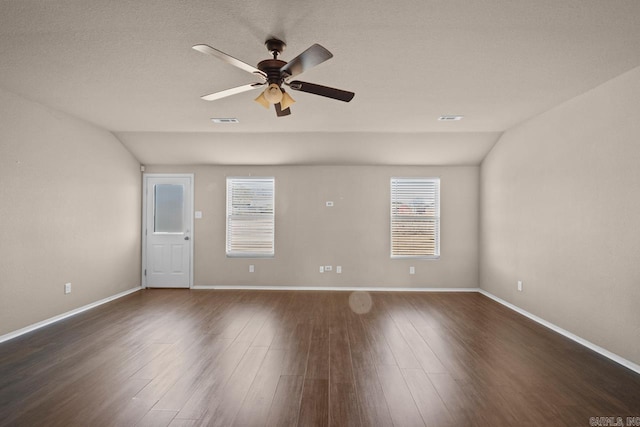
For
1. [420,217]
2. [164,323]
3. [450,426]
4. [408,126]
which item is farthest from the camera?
[420,217]

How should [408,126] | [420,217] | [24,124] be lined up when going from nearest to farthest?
[24,124]
[408,126]
[420,217]

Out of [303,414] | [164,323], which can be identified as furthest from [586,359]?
[164,323]

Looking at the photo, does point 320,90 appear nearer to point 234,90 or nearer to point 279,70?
point 279,70

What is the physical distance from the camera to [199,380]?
2600mm

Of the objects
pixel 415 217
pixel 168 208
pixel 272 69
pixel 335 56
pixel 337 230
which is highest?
pixel 335 56

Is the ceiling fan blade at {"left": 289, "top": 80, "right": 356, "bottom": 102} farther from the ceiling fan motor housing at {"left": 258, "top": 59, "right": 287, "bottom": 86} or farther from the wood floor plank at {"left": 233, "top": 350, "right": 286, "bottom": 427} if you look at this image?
the wood floor plank at {"left": 233, "top": 350, "right": 286, "bottom": 427}

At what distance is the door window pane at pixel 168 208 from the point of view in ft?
19.7

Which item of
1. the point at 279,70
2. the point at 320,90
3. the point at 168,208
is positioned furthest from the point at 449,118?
the point at 168,208

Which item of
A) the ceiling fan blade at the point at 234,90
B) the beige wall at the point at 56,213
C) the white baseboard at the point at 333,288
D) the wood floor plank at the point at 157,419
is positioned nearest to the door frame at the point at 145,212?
the beige wall at the point at 56,213

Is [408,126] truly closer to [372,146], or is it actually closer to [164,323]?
[372,146]

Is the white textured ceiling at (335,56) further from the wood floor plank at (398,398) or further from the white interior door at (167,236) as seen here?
the wood floor plank at (398,398)

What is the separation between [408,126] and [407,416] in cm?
386

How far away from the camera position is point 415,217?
237 inches

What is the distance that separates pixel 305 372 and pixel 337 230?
3435 mm
